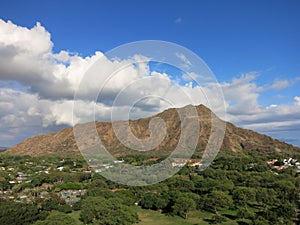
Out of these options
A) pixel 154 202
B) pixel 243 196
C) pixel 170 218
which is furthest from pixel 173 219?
pixel 243 196

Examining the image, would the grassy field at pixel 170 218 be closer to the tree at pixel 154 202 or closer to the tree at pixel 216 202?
the tree at pixel 154 202

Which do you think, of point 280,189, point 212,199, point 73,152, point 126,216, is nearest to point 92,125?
point 126,216

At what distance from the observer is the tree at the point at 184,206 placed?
2411 cm

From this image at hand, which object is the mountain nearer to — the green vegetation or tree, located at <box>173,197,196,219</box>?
Result: the green vegetation

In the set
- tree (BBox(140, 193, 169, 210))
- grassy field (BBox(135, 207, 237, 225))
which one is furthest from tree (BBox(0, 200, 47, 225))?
tree (BBox(140, 193, 169, 210))

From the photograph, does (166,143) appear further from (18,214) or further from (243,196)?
(18,214)

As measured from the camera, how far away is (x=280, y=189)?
3036cm

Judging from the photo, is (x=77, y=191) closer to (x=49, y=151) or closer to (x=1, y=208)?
(x=1, y=208)

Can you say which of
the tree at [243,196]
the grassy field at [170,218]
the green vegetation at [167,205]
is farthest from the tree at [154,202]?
the tree at [243,196]

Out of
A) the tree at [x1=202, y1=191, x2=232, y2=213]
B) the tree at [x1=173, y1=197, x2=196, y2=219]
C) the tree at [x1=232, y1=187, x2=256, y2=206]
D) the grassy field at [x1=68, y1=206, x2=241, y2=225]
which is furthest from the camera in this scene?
the tree at [x1=232, y1=187, x2=256, y2=206]

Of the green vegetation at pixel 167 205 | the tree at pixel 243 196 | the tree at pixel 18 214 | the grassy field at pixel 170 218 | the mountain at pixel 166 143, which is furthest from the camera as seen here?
the mountain at pixel 166 143

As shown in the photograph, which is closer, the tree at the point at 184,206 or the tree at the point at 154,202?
the tree at the point at 184,206

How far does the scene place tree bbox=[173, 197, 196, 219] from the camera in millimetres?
24109

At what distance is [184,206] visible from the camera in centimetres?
2414
